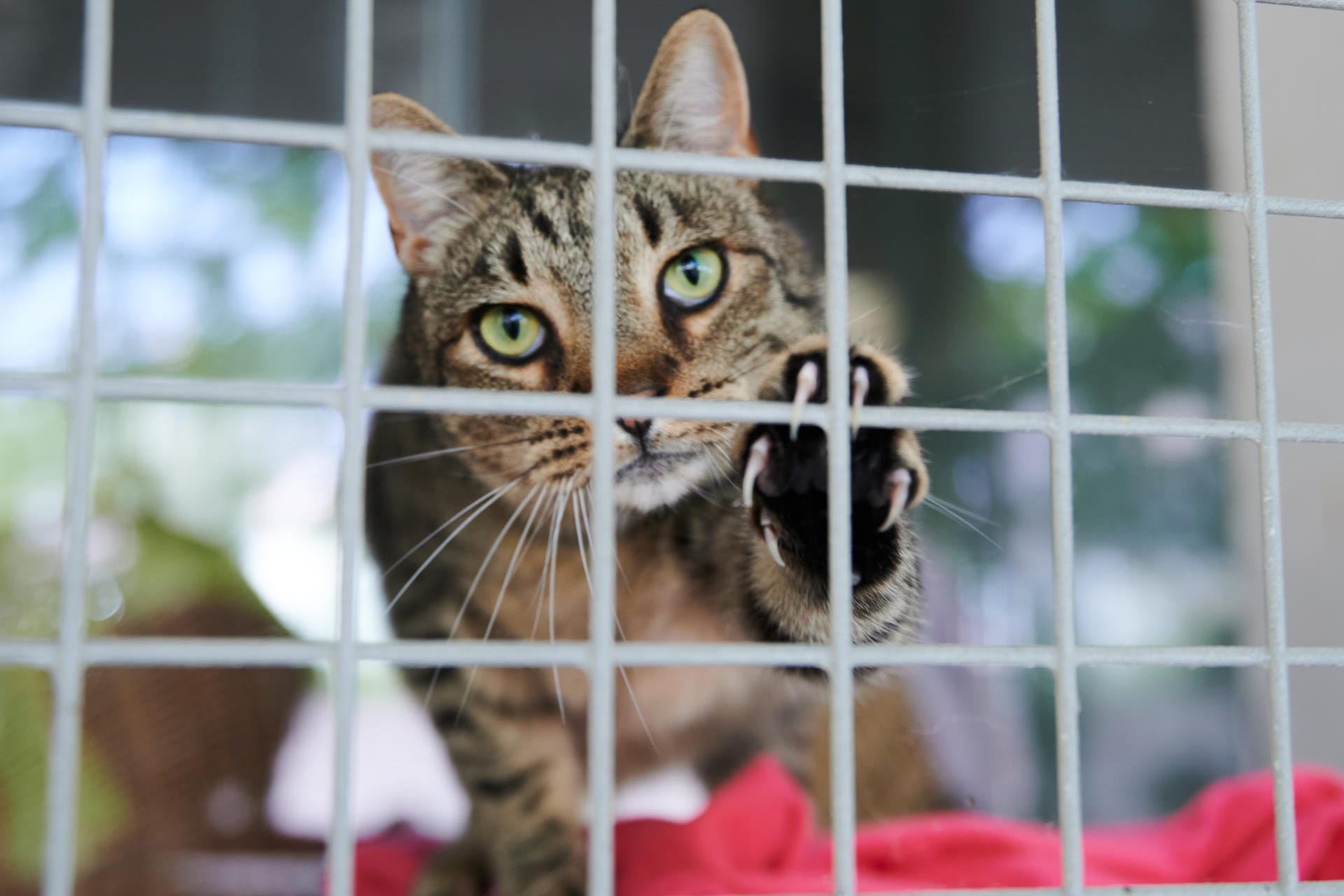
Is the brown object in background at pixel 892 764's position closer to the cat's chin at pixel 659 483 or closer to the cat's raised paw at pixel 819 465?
the cat's chin at pixel 659 483

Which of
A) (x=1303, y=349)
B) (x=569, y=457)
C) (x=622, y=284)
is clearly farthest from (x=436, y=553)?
(x=1303, y=349)

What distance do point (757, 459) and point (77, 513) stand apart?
0.42 meters

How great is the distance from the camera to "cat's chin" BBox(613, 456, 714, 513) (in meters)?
1.03

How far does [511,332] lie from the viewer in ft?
3.69

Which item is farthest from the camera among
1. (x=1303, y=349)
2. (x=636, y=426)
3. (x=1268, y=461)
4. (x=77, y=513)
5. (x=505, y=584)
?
(x=1303, y=349)

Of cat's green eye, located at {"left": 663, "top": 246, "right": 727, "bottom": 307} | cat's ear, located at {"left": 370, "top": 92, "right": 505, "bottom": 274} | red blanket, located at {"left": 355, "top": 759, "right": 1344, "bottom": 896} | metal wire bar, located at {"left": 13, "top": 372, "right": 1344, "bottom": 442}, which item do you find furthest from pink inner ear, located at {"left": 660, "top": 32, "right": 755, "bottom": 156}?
red blanket, located at {"left": 355, "top": 759, "right": 1344, "bottom": 896}

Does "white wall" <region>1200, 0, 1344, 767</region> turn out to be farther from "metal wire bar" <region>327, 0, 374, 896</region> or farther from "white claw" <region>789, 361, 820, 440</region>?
"metal wire bar" <region>327, 0, 374, 896</region>

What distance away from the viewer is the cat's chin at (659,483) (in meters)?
1.03

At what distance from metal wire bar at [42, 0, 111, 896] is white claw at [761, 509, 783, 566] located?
46 centimetres

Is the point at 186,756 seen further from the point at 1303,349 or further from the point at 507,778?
the point at 1303,349

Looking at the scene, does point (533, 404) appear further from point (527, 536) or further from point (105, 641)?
point (527, 536)

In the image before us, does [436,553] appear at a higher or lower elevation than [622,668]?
higher

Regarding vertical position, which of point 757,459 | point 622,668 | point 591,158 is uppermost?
point 591,158

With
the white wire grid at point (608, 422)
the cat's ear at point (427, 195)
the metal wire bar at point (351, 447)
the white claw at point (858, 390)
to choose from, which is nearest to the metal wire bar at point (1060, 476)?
the white wire grid at point (608, 422)
